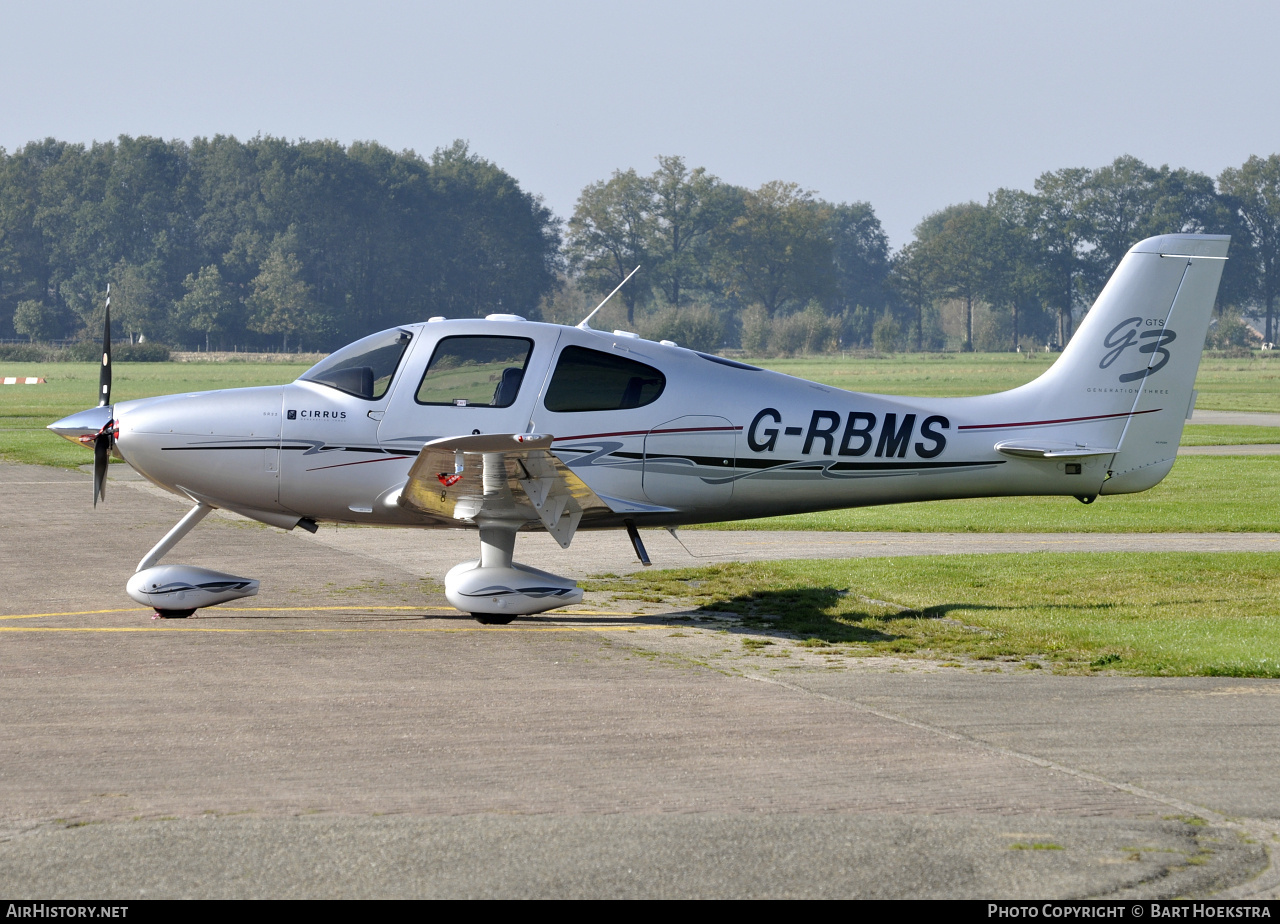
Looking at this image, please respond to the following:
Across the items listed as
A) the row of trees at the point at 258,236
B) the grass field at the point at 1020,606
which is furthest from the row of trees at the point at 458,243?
the grass field at the point at 1020,606

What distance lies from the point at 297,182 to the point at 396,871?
5434 inches

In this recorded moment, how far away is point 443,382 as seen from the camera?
1132cm

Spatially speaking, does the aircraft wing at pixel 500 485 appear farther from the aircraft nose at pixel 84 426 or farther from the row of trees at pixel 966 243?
the row of trees at pixel 966 243

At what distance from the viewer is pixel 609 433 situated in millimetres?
11453

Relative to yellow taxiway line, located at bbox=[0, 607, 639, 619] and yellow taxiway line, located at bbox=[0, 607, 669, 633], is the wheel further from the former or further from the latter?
yellow taxiway line, located at bbox=[0, 607, 639, 619]

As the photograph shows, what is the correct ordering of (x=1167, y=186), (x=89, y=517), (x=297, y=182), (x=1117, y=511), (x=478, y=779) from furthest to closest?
(x=1167, y=186) → (x=297, y=182) → (x=1117, y=511) → (x=89, y=517) → (x=478, y=779)

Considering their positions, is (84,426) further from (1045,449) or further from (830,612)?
(1045,449)

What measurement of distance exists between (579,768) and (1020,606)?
666 cm

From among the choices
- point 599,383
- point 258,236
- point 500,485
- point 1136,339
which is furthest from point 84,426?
point 258,236

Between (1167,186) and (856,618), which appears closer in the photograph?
(856,618)

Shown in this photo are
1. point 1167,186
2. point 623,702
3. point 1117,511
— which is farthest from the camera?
point 1167,186

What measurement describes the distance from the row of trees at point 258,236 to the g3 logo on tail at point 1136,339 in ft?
377
